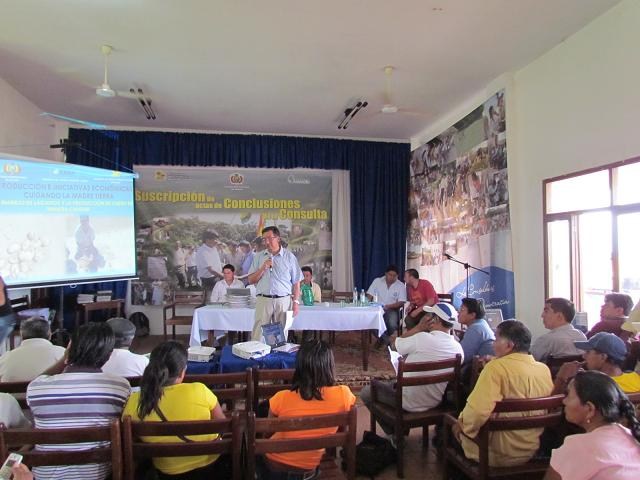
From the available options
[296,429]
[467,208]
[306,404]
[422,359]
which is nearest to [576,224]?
[467,208]

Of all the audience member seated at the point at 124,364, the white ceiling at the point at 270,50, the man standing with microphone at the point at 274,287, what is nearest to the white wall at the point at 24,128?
the white ceiling at the point at 270,50

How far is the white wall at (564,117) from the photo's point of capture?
11.9 feet

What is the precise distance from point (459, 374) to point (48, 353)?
97.0 inches

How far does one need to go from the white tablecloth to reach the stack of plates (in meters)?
0.13

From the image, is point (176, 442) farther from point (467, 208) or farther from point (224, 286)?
point (467, 208)

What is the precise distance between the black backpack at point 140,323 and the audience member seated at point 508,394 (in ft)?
19.7

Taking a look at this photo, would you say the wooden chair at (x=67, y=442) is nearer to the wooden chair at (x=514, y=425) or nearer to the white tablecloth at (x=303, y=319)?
the wooden chair at (x=514, y=425)

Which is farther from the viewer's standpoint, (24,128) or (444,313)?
(24,128)

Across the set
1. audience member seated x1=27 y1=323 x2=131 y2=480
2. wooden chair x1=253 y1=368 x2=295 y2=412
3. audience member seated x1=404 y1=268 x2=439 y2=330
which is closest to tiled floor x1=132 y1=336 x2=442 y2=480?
wooden chair x1=253 y1=368 x2=295 y2=412

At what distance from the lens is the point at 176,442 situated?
170cm

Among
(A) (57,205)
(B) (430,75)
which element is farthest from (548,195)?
(A) (57,205)

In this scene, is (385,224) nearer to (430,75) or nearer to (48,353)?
(430,75)

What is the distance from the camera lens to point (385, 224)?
8016mm

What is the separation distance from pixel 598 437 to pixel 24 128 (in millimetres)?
7055
